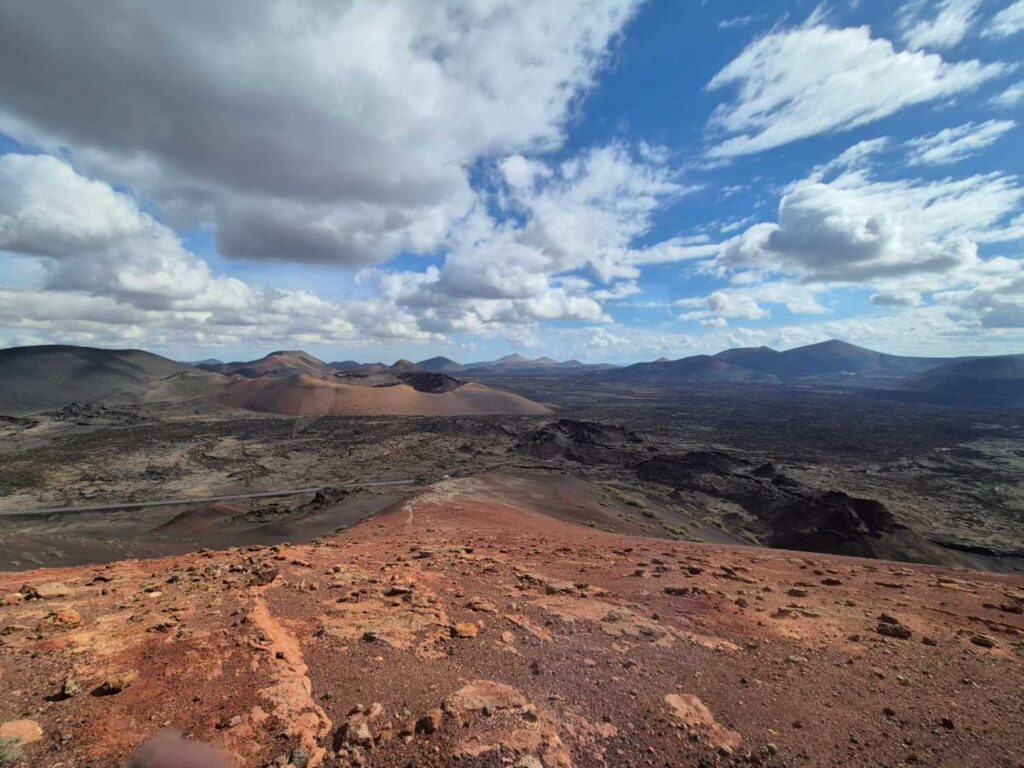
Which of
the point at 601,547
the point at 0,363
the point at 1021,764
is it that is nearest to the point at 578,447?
the point at 601,547

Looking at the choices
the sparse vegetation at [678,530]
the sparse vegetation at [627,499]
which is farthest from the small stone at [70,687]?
the sparse vegetation at [627,499]

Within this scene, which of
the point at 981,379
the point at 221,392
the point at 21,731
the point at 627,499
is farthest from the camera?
the point at 981,379

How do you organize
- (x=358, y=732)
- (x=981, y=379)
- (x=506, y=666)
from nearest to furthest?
(x=358, y=732)
(x=506, y=666)
(x=981, y=379)

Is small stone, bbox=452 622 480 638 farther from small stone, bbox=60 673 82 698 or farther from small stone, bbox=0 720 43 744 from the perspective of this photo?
small stone, bbox=0 720 43 744

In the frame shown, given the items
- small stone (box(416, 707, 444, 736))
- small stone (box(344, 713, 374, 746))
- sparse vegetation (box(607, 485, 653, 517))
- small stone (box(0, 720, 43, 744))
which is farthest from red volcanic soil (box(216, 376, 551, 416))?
small stone (box(416, 707, 444, 736))

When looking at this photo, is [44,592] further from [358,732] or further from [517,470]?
[517,470]

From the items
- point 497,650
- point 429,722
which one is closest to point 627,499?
point 497,650
